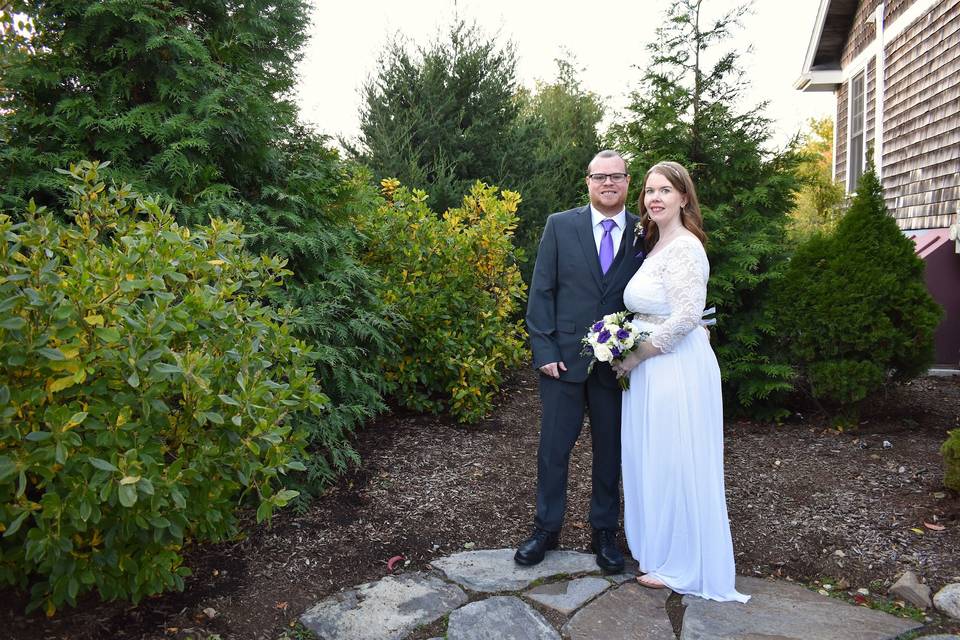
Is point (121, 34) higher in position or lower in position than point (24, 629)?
higher

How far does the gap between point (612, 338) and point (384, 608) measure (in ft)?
5.22

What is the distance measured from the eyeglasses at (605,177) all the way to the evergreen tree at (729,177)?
265 centimetres

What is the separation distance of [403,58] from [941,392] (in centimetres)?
729

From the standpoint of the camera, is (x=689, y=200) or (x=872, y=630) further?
(x=689, y=200)

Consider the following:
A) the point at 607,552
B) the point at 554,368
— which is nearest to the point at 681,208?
the point at 554,368

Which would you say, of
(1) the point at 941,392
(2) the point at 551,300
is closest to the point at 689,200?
(2) the point at 551,300

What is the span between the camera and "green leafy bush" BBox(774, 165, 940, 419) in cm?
541

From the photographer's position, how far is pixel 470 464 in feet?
16.5

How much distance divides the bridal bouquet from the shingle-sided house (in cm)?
591

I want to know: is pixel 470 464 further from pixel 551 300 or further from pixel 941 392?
pixel 941 392

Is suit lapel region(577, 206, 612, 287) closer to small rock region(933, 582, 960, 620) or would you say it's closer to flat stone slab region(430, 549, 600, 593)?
flat stone slab region(430, 549, 600, 593)

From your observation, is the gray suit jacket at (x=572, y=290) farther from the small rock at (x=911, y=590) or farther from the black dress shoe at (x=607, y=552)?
the small rock at (x=911, y=590)

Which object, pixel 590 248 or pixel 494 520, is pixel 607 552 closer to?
pixel 494 520

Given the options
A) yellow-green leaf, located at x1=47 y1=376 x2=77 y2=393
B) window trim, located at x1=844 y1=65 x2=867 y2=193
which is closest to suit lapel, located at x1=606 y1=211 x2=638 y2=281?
yellow-green leaf, located at x1=47 y1=376 x2=77 y2=393
